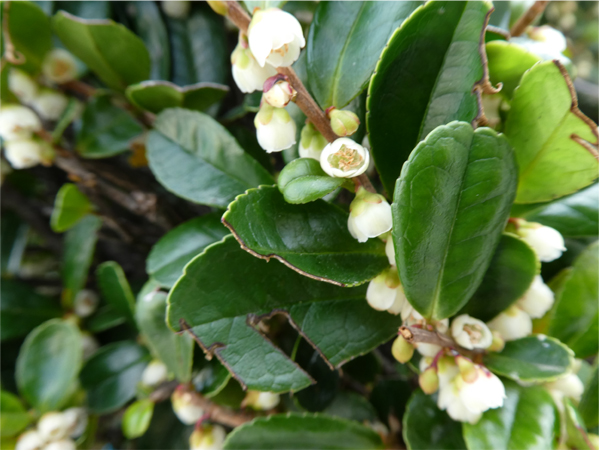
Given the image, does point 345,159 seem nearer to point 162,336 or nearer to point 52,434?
point 162,336

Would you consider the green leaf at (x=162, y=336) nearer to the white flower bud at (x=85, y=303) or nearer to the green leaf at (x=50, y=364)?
the green leaf at (x=50, y=364)

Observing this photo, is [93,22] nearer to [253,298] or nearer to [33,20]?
[33,20]

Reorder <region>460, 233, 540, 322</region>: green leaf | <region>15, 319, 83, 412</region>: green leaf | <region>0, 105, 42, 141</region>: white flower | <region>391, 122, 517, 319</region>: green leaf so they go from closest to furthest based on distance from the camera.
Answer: <region>391, 122, 517, 319</region>: green leaf → <region>460, 233, 540, 322</region>: green leaf → <region>0, 105, 42, 141</region>: white flower → <region>15, 319, 83, 412</region>: green leaf

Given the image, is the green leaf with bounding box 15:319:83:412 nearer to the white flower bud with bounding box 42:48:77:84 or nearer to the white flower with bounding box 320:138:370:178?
the white flower bud with bounding box 42:48:77:84

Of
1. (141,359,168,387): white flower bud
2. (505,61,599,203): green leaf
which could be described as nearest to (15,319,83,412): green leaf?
(141,359,168,387): white flower bud

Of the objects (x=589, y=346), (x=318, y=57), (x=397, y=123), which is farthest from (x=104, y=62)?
(x=589, y=346)
